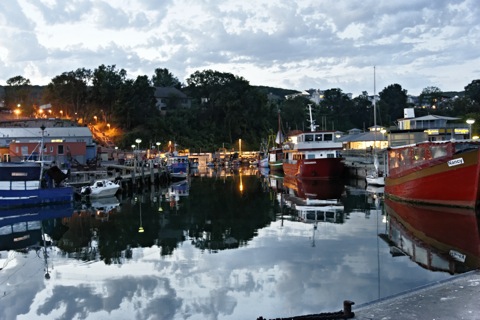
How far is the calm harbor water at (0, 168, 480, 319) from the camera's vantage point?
13227 mm

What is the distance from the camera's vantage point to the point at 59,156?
5688 centimetres

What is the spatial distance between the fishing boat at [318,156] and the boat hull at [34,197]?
81.4 feet

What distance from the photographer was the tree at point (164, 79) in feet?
464

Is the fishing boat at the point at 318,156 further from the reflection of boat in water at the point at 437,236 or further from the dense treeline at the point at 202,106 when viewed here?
the dense treeline at the point at 202,106

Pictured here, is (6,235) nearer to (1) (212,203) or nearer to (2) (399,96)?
(1) (212,203)

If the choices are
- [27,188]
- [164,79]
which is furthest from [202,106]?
[27,188]

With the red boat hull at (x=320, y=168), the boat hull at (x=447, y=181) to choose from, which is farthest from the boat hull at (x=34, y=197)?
the red boat hull at (x=320, y=168)

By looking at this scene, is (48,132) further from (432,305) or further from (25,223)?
(432,305)

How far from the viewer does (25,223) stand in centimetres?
2888

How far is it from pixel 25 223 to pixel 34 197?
6.17 m

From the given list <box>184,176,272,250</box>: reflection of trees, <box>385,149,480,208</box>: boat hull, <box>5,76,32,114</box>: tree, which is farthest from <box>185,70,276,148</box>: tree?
<box>385,149,480,208</box>: boat hull

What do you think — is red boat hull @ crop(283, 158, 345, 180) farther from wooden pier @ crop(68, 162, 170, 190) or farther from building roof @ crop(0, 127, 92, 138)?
building roof @ crop(0, 127, 92, 138)

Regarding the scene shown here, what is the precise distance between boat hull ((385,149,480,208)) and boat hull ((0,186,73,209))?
80.0 feet

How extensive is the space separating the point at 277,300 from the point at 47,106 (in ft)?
275
